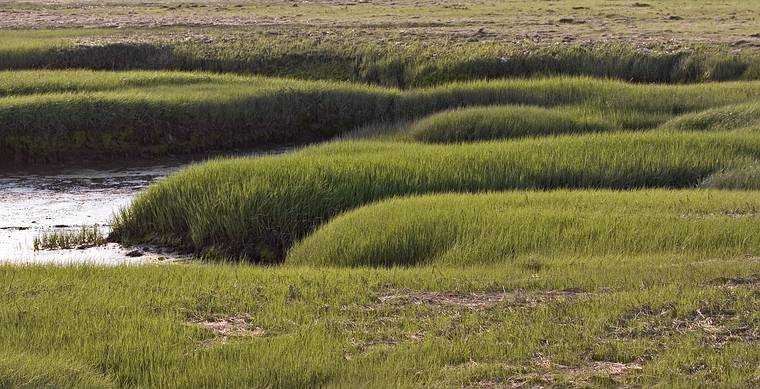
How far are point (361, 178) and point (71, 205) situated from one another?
4.93 m

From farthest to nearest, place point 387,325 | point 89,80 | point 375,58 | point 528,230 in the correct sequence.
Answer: point 375,58 → point 89,80 → point 528,230 → point 387,325

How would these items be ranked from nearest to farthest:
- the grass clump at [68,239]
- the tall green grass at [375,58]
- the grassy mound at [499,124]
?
1. the grass clump at [68,239]
2. the grassy mound at [499,124]
3. the tall green grass at [375,58]

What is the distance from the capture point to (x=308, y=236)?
40.6 ft

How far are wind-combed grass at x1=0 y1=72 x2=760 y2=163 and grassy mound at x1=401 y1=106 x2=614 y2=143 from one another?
0.76 metres

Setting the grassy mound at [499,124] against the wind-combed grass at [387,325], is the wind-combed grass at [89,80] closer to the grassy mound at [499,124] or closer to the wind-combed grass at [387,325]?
the grassy mound at [499,124]

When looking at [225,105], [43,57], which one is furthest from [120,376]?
[43,57]

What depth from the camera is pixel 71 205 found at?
15.7 metres

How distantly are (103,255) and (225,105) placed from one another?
7.17 m

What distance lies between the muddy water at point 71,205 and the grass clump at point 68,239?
13 cm

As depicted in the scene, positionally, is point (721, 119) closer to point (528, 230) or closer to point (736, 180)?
point (736, 180)

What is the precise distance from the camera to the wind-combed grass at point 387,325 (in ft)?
23.0

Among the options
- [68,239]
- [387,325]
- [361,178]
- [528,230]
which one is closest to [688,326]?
[387,325]

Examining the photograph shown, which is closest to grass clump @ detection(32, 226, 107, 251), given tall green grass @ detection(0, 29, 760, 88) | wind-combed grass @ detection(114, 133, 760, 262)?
wind-combed grass @ detection(114, 133, 760, 262)

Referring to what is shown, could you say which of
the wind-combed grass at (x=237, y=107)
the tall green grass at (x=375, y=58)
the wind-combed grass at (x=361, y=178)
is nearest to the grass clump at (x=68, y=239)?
the wind-combed grass at (x=361, y=178)
